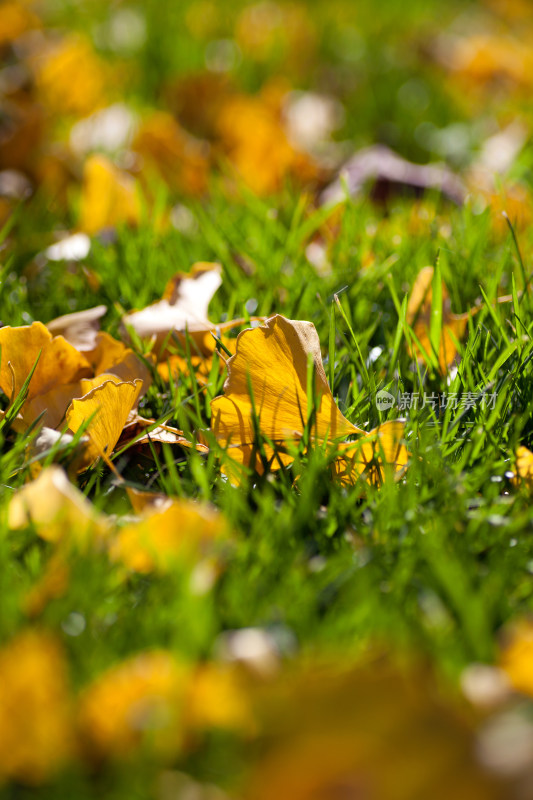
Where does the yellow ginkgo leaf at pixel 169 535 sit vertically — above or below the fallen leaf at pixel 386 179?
above

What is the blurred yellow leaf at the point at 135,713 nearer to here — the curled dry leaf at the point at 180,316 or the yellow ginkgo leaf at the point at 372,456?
the yellow ginkgo leaf at the point at 372,456

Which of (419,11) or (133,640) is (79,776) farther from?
(419,11)

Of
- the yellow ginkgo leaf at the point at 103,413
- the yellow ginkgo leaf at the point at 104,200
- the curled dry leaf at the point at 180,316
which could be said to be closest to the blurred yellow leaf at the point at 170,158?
the yellow ginkgo leaf at the point at 104,200

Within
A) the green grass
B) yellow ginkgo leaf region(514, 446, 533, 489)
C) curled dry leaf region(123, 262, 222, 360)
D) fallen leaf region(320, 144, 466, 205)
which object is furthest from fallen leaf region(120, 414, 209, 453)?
fallen leaf region(320, 144, 466, 205)

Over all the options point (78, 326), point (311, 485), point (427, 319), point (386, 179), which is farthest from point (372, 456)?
point (386, 179)

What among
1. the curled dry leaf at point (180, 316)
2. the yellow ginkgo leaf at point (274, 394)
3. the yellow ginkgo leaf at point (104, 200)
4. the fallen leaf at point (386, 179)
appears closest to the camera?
the yellow ginkgo leaf at point (274, 394)
